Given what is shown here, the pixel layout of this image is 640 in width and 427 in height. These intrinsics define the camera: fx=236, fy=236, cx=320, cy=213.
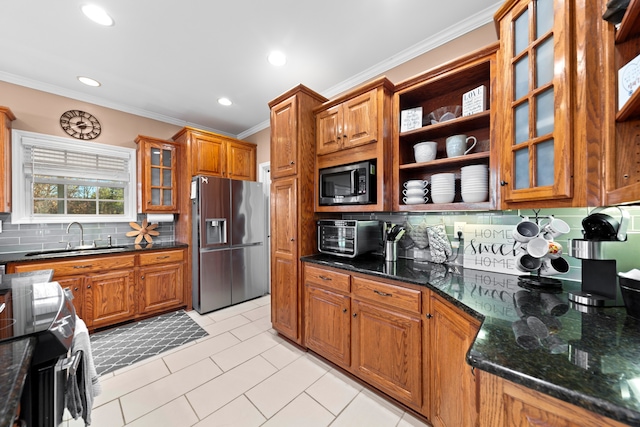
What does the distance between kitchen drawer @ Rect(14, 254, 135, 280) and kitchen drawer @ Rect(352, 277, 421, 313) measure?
276 cm

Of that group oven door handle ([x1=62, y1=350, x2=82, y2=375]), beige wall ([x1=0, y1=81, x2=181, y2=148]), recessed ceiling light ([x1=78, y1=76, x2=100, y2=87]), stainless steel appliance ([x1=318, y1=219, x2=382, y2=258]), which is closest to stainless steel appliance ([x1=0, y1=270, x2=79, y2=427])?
oven door handle ([x1=62, y1=350, x2=82, y2=375])

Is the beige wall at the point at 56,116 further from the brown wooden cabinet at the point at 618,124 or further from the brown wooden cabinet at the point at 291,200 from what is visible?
the brown wooden cabinet at the point at 618,124

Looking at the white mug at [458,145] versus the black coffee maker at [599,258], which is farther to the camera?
the white mug at [458,145]

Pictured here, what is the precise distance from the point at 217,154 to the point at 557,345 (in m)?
3.84

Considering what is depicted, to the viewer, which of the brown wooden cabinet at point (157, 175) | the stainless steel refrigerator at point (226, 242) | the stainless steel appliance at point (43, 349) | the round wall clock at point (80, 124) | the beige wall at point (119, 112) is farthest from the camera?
the brown wooden cabinet at point (157, 175)

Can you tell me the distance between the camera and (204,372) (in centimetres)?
199

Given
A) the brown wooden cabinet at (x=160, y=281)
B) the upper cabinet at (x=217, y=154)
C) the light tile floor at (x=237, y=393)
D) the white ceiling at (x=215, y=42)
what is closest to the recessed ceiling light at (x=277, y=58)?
the white ceiling at (x=215, y=42)

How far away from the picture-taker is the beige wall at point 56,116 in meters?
2.62

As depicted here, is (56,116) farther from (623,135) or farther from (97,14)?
(623,135)

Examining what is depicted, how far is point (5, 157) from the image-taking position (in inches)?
95.7

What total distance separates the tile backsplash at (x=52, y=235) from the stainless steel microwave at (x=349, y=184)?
114 inches

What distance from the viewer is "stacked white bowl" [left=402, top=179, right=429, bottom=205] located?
6.12 ft

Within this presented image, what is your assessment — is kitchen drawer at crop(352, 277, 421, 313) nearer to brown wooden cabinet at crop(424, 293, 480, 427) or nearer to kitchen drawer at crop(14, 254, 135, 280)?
brown wooden cabinet at crop(424, 293, 480, 427)

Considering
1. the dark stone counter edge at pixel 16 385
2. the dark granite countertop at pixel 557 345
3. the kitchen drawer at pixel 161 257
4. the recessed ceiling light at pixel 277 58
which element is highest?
the recessed ceiling light at pixel 277 58
